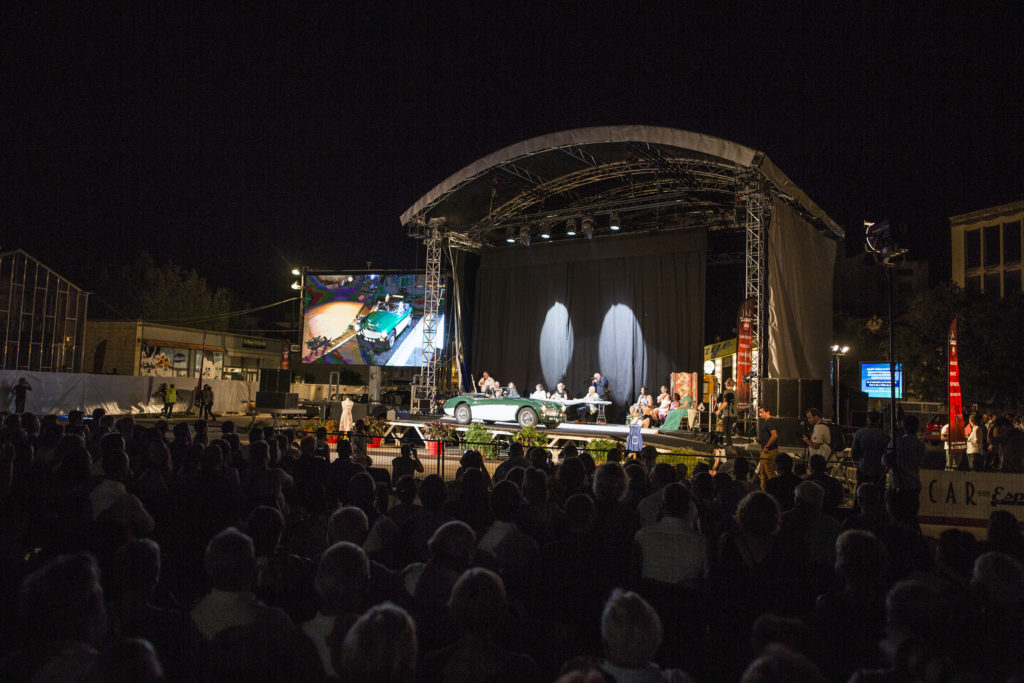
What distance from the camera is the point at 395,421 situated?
1833cm

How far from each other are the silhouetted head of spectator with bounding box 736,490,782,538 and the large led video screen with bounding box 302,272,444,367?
2351 cm

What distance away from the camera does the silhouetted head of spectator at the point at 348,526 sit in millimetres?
3256

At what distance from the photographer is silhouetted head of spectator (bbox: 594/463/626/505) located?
407cm

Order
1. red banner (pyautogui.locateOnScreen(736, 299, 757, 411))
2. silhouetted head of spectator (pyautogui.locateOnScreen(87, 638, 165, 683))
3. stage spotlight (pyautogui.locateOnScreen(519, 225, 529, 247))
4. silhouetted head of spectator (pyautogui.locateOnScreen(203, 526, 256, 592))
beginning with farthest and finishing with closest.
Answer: stage spotlight (pyautogui.locateOnScreen(519, 225, 529, 247)) → red banner (pyautogui.locateOnScreen(736, 299, 757, 411)) → silhouetted head of spectator (pyautogui.locateOnScreen(203, 526, 256, 592)) → silhouetted head of spectator (pyautogui.locateOnScreen(87, 638, 165, 683))

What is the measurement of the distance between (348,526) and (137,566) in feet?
3.17

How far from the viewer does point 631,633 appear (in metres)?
1.86

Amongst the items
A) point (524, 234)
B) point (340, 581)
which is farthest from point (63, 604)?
point (524, 234)

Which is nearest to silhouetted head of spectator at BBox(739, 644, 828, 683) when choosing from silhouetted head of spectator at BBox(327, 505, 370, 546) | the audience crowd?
the audience crowd

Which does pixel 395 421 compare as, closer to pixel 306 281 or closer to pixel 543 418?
pixel 543 418

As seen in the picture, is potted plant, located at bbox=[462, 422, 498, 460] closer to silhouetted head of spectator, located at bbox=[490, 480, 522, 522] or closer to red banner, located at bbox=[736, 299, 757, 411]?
red banner, located at bbox=[736, 299, 757, 411]

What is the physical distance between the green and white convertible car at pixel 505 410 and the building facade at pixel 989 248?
914 inches

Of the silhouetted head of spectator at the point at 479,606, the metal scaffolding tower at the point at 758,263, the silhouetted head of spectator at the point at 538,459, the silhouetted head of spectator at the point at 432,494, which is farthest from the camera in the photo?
the metal scaffolding tower at the point at 758,263

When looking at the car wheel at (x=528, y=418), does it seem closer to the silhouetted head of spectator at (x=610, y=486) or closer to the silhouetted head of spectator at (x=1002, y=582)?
the silhouetted head of spectator at (x=610, y=486)

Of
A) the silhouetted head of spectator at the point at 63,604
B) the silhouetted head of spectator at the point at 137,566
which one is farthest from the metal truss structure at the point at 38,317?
the silhouetted head of spectator at the point at 63,604
